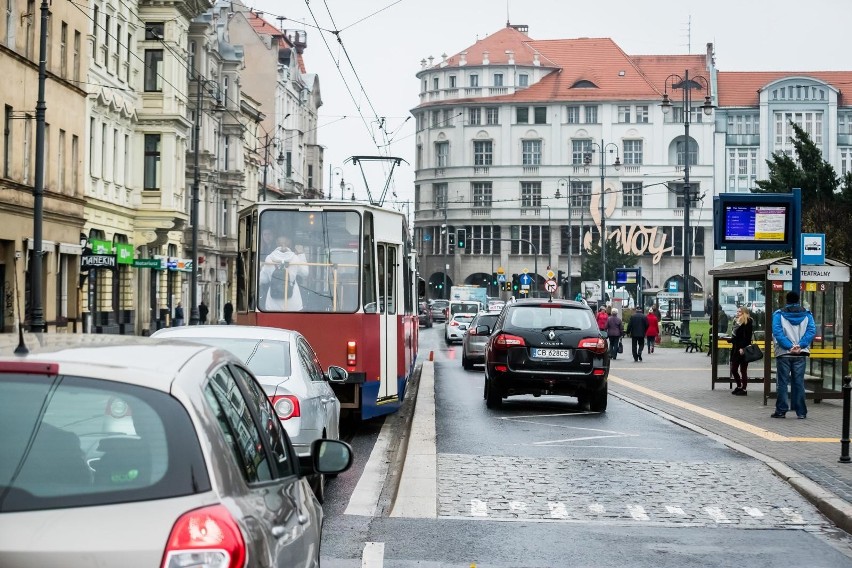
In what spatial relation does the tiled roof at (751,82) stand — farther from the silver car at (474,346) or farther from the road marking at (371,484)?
the road marking at (371,484)

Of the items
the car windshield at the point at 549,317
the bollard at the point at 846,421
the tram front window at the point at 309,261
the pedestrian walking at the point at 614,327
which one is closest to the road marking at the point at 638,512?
the bollard at the point at 846,421

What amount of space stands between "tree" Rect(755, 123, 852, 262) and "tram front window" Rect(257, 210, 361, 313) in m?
26.3

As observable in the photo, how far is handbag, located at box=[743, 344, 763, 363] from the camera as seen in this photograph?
26373 millimetres

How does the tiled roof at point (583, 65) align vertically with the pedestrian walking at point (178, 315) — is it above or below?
above

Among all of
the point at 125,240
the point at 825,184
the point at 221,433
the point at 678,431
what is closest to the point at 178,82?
the point at 125,240

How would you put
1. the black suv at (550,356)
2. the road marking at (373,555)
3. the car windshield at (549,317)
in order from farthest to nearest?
1. the car windshield at (549,317)
2. the black suv at (550,356)
3. the road marking at (373,555)

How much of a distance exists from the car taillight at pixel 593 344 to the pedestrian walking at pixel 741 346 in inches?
236

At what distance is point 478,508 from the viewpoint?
11.6 metres

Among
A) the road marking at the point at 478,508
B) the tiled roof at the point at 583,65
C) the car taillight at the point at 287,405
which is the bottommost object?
the road marking at the point at 478,508

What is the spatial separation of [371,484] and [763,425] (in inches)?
331

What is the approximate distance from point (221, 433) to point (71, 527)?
1.85 feet

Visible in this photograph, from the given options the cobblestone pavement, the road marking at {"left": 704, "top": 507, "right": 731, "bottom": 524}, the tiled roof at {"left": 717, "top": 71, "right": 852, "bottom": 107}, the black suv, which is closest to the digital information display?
the black suv

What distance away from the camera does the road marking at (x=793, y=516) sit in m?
11.2

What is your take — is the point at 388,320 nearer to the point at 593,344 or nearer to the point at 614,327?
the point at 593,344
